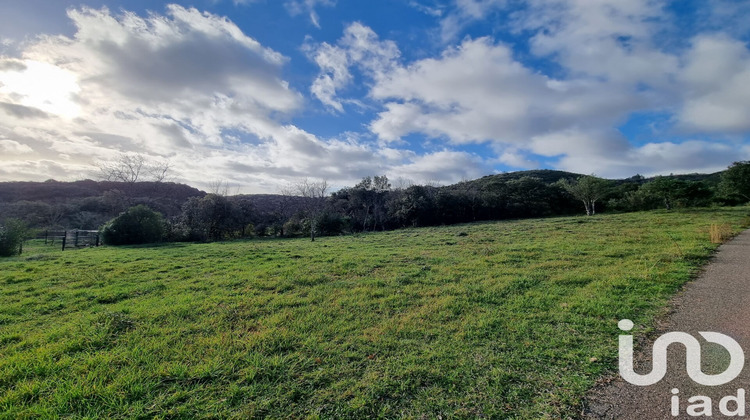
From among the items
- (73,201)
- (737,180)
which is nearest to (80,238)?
(73,201)

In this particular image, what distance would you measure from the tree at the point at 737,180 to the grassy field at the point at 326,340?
3169 centimetres

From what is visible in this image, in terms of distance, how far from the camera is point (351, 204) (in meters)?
44.2

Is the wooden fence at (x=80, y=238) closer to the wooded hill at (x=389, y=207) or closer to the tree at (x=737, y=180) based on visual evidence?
the wooded hill at (x=389, y=207)

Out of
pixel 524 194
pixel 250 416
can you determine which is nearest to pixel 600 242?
pixel 250 416

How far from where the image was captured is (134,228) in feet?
81.5

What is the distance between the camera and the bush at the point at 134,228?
78.8 ft

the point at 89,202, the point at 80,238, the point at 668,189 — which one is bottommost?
the point at 80,238

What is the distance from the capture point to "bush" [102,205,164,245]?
24.0 m

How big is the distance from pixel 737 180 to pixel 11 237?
5783 cm

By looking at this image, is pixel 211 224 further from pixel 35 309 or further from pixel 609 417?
pixel 609 417

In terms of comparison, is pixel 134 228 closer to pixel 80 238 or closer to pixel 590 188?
pixel 80 238

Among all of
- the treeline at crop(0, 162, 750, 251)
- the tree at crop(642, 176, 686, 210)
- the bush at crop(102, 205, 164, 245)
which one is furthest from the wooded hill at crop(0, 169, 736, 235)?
the bush at crop(102, 205, 164, 245)

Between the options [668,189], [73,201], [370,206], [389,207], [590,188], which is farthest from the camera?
[73,201]

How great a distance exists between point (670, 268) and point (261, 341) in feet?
34.4
